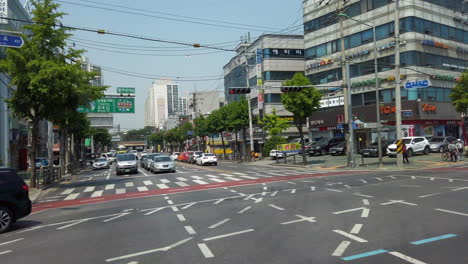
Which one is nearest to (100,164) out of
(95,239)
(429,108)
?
(429,108)

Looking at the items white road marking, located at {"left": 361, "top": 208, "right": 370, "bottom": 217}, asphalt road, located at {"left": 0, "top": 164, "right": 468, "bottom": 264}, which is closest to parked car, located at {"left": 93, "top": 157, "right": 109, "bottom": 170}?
asphalt road, located at {"left": 0, "top": 164, "right": 468, "bottom": 264}

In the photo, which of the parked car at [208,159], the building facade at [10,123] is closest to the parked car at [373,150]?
the parked car at [208,159]

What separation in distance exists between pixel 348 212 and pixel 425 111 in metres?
34.1

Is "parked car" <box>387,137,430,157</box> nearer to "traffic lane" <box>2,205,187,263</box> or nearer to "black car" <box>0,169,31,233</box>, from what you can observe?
"traffic lane" <box>2,205,187,263</box>

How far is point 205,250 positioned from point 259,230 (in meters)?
1.84

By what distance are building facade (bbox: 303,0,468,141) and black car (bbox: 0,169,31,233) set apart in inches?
1292

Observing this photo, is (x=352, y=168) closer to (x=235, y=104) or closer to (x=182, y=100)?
(x=235, y=104)

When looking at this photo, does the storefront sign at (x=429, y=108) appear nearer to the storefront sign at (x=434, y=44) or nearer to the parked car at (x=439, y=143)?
the parked car at (x=439, y=143)

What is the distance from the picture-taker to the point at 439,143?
36250 millimetres

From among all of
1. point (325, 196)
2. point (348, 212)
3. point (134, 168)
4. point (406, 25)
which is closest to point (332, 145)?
point (406, 25)

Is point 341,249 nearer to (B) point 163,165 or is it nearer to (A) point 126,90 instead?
(B) point 163,165

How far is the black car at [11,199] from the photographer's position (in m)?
10.1

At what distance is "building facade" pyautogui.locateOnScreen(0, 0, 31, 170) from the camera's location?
32031mm

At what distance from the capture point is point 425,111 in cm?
4025
